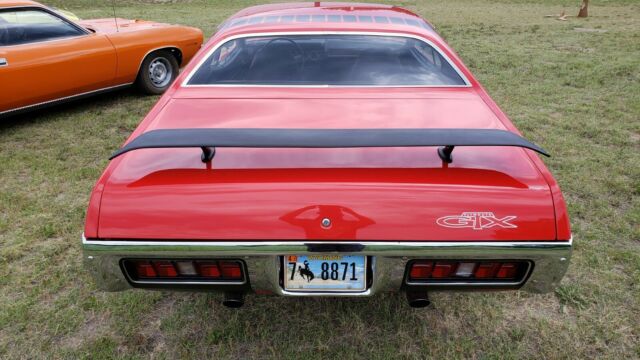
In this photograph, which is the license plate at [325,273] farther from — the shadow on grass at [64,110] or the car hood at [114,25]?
the car hood at [114,25]

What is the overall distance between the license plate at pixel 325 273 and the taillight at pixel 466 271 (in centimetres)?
20

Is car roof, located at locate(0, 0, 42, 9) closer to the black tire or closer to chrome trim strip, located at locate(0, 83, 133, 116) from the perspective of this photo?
chrome trim strip, located at locate(0, 83, 133, 116)

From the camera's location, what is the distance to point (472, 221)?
161 cm

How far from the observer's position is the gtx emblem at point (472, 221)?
1.61 meters

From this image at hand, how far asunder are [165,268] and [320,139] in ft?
2.53

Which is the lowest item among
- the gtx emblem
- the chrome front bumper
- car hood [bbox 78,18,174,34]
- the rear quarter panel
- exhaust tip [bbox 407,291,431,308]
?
exhaust tip [bbox 407,291,431,308]

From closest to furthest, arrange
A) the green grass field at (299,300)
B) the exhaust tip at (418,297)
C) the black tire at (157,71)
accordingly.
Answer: the exhaust tip at (418,297) → the green grass field at (299,300) → the black tire at (157,71)

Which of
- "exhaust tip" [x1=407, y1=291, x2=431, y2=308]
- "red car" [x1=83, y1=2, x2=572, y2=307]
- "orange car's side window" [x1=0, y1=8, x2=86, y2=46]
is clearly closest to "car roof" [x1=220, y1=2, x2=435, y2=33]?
"red car" [x1=83, y1=2, x2=572, y2=307]

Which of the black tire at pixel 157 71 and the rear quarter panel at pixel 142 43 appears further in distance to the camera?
the black tire at pixel 157 71

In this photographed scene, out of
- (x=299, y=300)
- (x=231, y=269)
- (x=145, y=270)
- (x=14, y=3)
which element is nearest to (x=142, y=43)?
(x=14, y=3)

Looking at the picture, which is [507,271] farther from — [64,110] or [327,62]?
[64,110]

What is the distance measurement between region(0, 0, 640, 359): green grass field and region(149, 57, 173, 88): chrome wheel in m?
0.72

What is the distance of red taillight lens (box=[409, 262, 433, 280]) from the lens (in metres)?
1.70

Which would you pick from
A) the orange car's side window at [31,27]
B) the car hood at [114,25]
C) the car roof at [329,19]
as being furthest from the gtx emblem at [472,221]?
the car hood at [114,25]
